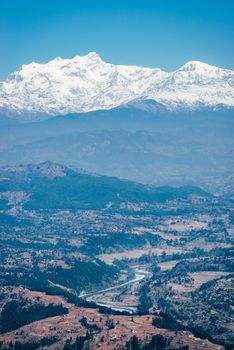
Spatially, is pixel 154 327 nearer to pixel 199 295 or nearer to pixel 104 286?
pixel 199 295

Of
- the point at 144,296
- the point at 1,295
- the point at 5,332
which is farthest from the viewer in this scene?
the point at 144,296

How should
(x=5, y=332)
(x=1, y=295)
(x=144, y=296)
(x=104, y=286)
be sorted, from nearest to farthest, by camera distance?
(x=5, y=332) < (x=1, y=295) < (x=144, y=296) < (x=104, y=286)

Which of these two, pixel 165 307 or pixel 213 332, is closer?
pixel 213 332

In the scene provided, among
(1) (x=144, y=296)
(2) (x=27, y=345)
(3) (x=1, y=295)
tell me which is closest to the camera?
(2) (x=27, y=345)

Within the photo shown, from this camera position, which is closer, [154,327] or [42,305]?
[154,327]

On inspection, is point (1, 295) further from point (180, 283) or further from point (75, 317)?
point (180, 283)

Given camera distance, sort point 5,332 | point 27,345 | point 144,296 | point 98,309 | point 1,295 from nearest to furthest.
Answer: point 27,345 → point 5,332 → point 98,309 → point 1,295 → point 144,296

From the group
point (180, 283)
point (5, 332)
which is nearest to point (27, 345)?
point (5, 332)

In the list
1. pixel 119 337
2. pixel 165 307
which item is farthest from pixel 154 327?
pixel 165 307
